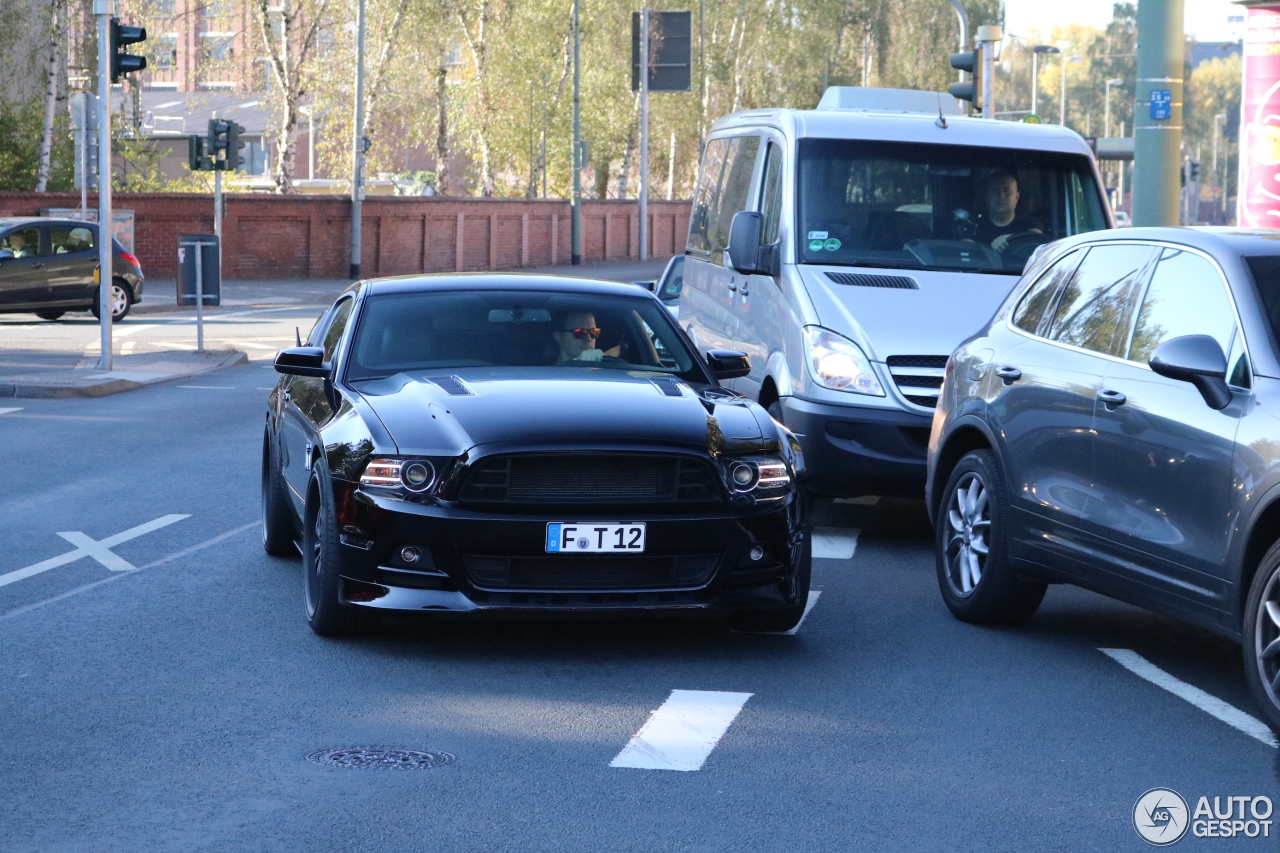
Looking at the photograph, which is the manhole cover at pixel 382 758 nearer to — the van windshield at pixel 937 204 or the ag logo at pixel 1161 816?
the ag logo at pixel 1161 816

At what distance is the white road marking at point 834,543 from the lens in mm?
9805

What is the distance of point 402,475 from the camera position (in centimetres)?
679

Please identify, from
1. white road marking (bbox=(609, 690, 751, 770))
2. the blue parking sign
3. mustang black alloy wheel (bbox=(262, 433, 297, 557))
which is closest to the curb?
mustang black alloy wheel (bbox=(262, 433, 297, 557))

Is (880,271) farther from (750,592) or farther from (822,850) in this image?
(822,850)

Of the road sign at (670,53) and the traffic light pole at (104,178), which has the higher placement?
the road sign at (670,53)

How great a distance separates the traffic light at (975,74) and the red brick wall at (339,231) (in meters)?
19.6

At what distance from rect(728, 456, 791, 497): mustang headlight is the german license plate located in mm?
450

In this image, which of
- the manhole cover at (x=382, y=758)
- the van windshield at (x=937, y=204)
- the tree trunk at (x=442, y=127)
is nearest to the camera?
the manhole cover at (x=382, y=758)

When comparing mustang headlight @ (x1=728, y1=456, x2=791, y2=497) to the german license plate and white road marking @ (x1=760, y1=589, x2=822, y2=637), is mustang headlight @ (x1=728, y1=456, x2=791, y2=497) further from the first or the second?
white road marking @ (x1=760, y1=589, x2=822, y2=637)

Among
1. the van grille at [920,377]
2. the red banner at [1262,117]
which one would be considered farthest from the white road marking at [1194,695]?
the red banner at [1262,117]

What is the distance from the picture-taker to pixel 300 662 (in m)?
6.92

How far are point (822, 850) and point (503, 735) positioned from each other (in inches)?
56.9

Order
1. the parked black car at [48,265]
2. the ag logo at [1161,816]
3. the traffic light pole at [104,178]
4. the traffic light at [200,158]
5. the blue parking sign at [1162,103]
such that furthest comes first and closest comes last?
the traffic light at [200,158] < the parked black car at [48,265] < the traffic light pole at [104,178] < the blue parking sign at [1162,103] < the ag logo at [1161,816]

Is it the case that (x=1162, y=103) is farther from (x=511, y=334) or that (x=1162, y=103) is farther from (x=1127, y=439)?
(x=1127, y=439)
